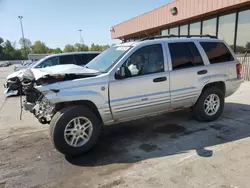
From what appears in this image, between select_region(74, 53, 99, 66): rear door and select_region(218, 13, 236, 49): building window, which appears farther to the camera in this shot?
select_region(218, 13, 236, 49): building window

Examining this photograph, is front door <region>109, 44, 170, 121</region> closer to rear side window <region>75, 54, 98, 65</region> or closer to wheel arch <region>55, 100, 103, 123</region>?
wheel arch <region>55, 100, 103, 123</region>

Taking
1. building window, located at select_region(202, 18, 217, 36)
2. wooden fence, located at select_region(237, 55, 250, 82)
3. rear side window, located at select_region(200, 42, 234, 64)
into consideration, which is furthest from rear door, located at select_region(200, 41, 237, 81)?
building window, located at select_region(202, 18, 217, 36)

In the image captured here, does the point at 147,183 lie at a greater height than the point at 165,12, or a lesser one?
lesser

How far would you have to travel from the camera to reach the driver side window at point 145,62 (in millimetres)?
3986

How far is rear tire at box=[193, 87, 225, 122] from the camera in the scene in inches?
191

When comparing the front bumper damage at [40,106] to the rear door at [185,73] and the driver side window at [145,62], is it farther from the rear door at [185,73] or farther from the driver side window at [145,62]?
the rear door at [185,73]

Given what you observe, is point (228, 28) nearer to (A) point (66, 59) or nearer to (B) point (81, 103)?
(A) point (66, 59)

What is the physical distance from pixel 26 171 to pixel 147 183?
1834mm

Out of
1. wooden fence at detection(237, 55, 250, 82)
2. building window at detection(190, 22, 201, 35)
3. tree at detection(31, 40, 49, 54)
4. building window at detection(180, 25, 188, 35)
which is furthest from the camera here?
tree at detection(31, 40, 49, 54)

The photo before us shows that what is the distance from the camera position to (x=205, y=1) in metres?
11.1

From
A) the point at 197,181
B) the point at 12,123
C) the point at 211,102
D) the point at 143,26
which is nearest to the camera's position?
the point at 197,181

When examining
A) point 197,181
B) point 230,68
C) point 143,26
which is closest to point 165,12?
point 143,26

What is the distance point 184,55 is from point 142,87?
1290 mm

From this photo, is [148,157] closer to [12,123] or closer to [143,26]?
[12,123]
